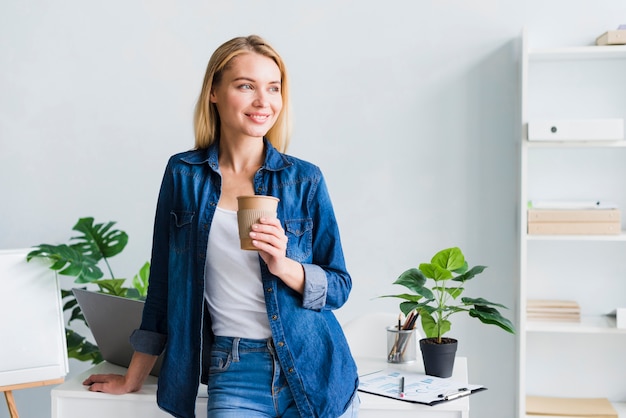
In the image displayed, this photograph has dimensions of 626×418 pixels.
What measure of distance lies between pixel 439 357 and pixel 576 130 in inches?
56.5

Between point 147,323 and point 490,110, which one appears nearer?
point 147,323

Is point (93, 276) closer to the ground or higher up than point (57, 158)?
closer to the ground

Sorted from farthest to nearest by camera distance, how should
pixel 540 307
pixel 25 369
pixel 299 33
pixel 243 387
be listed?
pixel 299 33
pixel 540 307
pixel 25 369
pixel 243 387

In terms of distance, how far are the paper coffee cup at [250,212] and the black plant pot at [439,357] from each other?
0.67 metres

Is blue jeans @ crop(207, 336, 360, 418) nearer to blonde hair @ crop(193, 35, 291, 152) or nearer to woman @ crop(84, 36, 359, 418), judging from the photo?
woman @ crop(84, 36, 359, 418)

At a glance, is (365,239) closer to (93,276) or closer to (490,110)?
(490,110)

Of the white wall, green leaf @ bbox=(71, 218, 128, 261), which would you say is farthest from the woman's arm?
the white wall

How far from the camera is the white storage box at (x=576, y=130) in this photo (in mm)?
2994

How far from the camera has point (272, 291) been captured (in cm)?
162

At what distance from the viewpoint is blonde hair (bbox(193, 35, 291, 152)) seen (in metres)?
1.70

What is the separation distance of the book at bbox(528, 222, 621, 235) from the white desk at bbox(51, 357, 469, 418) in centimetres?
144

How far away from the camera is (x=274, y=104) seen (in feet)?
5.56

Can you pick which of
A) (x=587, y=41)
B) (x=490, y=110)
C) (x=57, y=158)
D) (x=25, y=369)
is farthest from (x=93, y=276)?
(x=587, y=41)

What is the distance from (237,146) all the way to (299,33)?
1.75m
